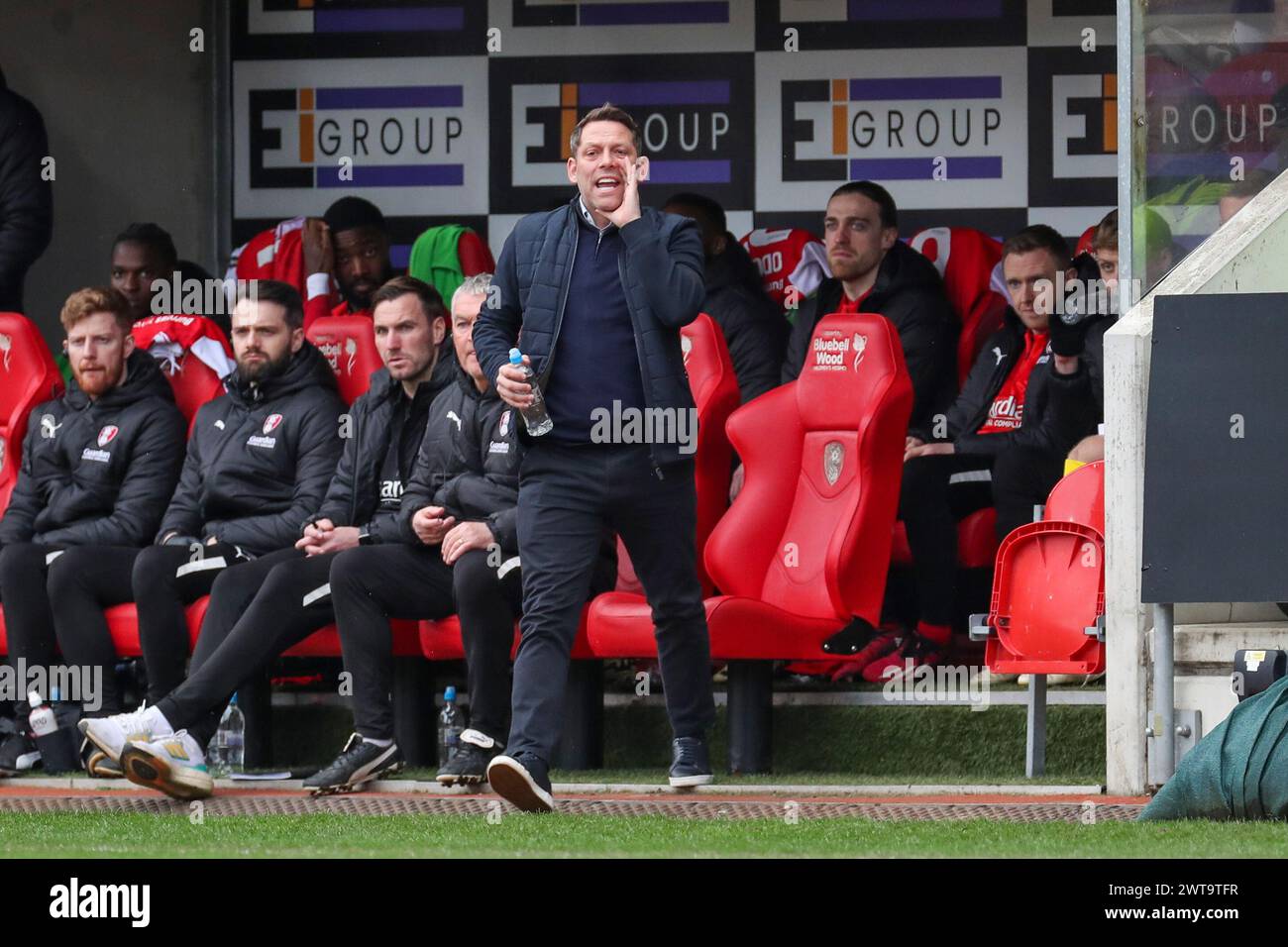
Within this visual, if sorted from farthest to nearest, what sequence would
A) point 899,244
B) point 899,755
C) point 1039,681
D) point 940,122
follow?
point 940,122 < point 899,244 < point 899,755 < point 1039,681

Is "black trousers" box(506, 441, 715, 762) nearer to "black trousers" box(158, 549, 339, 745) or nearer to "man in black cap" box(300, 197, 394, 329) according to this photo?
"black trousers" box(158, 549, 339, 745)

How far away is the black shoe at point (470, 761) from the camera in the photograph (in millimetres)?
6078

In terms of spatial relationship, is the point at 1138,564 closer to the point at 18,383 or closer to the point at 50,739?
the point at 50,739

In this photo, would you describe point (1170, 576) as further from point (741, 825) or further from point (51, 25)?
point (51, 25)

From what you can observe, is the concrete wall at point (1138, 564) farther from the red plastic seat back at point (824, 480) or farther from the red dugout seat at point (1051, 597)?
the red plastic seat back at point (824, 480)

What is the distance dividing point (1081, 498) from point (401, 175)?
3.79m

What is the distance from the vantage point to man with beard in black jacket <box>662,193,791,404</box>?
7.57 meters

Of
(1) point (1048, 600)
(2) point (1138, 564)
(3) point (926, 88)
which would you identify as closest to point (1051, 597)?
(1) point (1048, 600)

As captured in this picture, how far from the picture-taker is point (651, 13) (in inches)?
354

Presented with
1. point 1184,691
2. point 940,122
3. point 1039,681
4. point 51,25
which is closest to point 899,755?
point 1039,681

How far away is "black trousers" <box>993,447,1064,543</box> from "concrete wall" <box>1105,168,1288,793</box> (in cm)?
99

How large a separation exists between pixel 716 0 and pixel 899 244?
5.68 ft

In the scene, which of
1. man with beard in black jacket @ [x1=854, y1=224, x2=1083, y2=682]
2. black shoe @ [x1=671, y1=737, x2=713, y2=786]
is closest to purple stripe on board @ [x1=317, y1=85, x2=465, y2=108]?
man with beard in black jacket @ [x1=854, y1=224, x2=1083, y2=682]

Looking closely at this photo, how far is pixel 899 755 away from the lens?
6660mm
